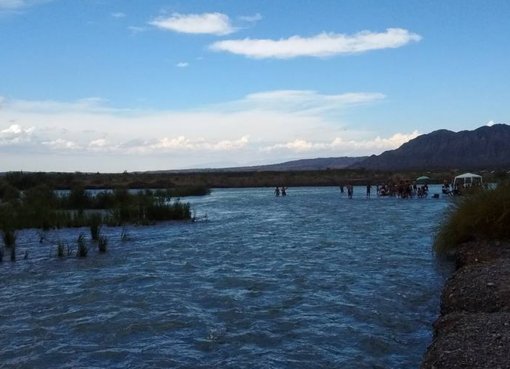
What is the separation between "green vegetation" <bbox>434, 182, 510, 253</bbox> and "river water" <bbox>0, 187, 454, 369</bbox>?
992 millimetres

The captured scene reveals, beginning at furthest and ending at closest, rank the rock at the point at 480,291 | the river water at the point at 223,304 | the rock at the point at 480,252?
the rock at the point at 480,252
the rock at the point at 480,291
the river water at the point at 223,304

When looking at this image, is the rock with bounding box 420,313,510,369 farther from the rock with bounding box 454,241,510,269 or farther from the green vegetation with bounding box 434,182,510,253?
the green vegetation with bounding box 434,182,510,253

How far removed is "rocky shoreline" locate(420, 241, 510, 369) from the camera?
26.2ft

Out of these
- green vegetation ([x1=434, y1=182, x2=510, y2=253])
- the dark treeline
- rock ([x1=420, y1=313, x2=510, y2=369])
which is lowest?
rock ([x1=420, y1=313, x2=510, y2=369])

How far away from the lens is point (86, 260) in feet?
68.4

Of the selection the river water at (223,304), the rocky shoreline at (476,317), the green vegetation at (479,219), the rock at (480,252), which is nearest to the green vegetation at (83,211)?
the river water at (223,304)

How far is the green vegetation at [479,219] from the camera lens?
17969mm

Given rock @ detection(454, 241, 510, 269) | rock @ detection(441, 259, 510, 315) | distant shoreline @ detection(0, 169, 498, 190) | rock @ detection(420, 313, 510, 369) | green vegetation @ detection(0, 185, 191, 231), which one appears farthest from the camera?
distant shoreline @ detection(0, 169, 498, 190)

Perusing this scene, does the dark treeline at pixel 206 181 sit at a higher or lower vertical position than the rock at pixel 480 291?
higher

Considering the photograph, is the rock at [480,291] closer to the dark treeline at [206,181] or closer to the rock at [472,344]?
the rock at [472,344]

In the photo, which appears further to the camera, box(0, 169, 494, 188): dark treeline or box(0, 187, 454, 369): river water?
box(0, 169, 494, 188): dark treeline

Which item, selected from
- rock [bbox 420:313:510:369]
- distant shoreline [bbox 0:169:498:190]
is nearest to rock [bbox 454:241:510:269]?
rock [bbox 420:313:510:369]

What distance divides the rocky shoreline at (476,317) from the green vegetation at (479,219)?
135cm

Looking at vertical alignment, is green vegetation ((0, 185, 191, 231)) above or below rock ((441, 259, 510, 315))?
above
